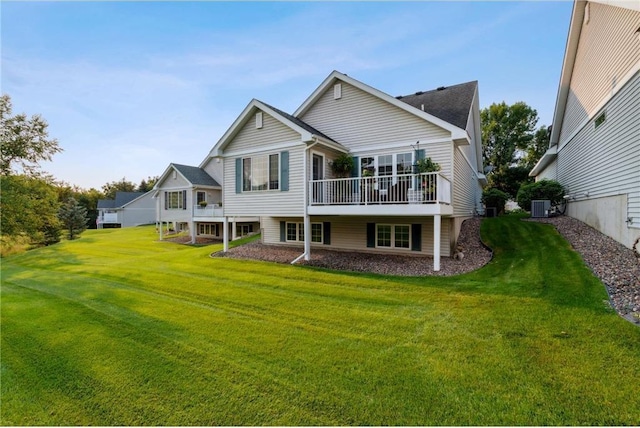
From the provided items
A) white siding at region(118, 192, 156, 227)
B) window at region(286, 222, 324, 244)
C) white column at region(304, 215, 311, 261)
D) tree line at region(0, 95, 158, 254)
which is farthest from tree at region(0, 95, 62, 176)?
white column at region(304, 215, 311, 261)

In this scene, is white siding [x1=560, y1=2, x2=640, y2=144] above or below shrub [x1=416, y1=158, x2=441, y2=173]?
above

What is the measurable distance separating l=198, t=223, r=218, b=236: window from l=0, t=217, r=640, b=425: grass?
14211 mm

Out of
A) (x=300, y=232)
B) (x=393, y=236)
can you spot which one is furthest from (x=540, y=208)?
(x=300, y=232)

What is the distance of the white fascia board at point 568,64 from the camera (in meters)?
11.4

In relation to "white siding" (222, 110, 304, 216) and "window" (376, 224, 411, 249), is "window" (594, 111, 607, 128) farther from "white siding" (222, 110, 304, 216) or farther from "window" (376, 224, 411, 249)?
"white siding" (222, 110, 304, 216)

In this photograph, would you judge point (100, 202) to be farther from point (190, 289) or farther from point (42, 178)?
point (190, 289)

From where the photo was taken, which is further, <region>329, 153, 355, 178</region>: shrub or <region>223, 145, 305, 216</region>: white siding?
<region>329, 153, 355, 178</region>: shrub

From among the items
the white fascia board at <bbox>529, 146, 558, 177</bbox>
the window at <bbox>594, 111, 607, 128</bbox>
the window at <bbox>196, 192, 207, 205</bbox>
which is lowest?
the window at <bbox>196, 192, 207, 205</bbox>

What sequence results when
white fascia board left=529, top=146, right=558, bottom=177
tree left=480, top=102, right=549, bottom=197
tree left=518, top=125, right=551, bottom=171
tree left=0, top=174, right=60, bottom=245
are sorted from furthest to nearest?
tree left=518, top=125, right=551, bottom=171 → tree left=480, top=102, right=549, bottom=197 → tree left=0, top=174, right=60, bottom=245 → white fascia board left=529, top=146, right=558, bottom=177

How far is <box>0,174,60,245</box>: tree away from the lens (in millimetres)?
18641

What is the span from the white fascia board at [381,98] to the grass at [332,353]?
A: 191 inches

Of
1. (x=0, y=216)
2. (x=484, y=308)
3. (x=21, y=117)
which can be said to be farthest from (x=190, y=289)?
(x=21, y=117)

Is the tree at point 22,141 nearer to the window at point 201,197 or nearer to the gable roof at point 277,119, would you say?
the window at point 201,197

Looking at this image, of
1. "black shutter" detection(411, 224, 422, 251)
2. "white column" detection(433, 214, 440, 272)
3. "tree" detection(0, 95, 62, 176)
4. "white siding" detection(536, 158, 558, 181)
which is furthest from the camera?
"tree" detection(0, 95, 62, 176)
